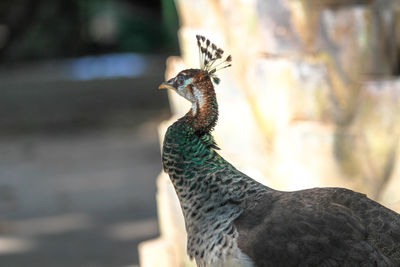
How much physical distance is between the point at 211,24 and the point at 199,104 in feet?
3.65

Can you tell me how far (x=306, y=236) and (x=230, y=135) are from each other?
1.24 metres

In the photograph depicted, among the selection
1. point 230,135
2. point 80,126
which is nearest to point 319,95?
point 230,135

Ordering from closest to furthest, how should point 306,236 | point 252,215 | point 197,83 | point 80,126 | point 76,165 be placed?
point 306,236, point 252,215, point 197,83, point 76,165, point 80,126

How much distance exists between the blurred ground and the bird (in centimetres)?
202

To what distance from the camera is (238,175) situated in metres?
2.45

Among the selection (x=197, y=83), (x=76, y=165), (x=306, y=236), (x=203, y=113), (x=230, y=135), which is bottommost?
(x=306, y=236)

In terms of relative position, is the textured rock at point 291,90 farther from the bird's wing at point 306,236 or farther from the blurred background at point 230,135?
the bird's wing at point 306,236

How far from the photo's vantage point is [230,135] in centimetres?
336

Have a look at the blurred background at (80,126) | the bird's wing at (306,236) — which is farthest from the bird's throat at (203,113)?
the blurred background at (80,126)

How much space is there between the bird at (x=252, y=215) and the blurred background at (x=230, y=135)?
83 centimetres

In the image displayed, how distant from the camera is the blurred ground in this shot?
4625mm

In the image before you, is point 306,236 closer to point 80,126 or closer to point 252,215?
point 252,215

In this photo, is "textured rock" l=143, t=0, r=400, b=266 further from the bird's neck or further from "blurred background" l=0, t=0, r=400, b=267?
the bird's neck

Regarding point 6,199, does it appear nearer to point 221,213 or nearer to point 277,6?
point 277,6
